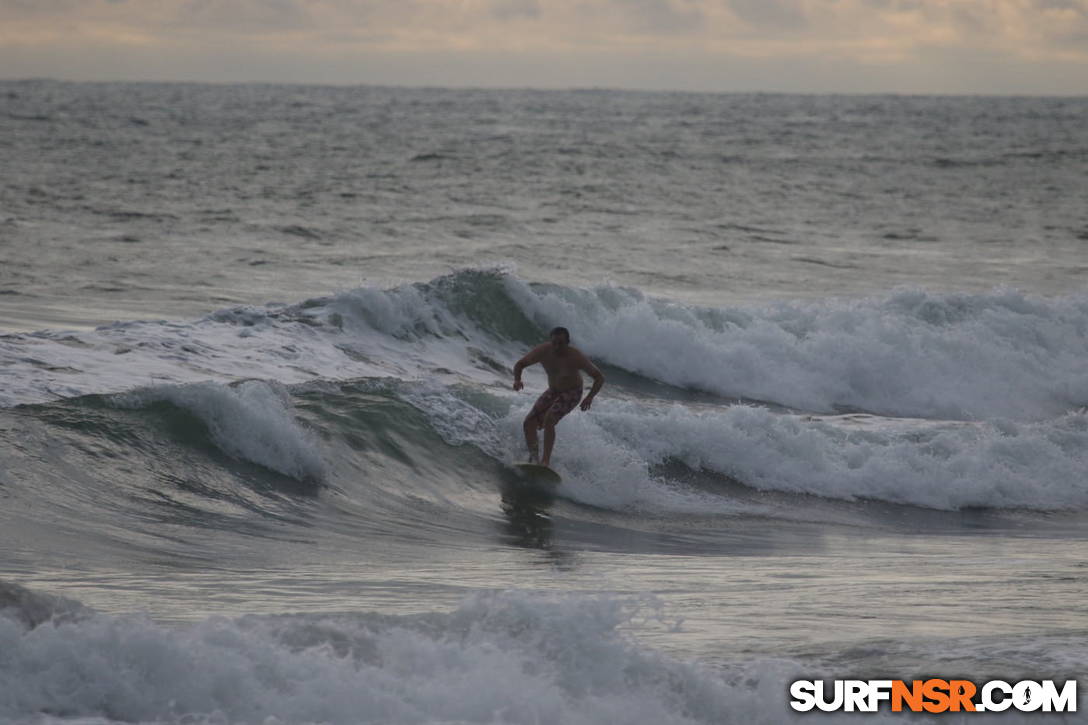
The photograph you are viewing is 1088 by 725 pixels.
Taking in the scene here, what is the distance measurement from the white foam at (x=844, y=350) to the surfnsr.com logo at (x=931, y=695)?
10137 mm

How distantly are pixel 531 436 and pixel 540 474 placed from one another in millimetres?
349

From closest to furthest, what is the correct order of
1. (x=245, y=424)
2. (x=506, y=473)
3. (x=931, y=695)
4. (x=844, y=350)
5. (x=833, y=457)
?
(x=931, y=695) → (x=245, y=424) → (x=506, y=473) → (x=833, y=457) → (x=844, y=350)

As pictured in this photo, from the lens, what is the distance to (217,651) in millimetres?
5770

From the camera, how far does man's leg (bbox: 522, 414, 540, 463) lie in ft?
37.8

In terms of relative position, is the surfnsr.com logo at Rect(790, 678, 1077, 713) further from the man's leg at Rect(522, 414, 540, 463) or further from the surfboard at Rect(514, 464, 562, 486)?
the man's leg at Rect(522, 414, 540, 463)

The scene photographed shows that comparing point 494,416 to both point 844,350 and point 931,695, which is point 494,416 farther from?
point 931,695

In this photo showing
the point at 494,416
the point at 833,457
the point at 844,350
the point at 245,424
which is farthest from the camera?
the point at 844,350

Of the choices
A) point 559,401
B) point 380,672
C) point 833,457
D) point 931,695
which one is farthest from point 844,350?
point 380,672

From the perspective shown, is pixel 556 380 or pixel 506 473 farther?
pixel 506 473

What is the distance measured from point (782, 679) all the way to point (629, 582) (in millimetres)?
2303

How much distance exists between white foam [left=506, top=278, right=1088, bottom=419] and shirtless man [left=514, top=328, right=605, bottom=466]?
534 centimetres

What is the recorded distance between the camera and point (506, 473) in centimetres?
1167

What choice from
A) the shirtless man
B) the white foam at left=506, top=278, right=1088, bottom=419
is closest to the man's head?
the shirtless man

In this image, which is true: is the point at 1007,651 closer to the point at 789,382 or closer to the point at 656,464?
the point at 656,464
